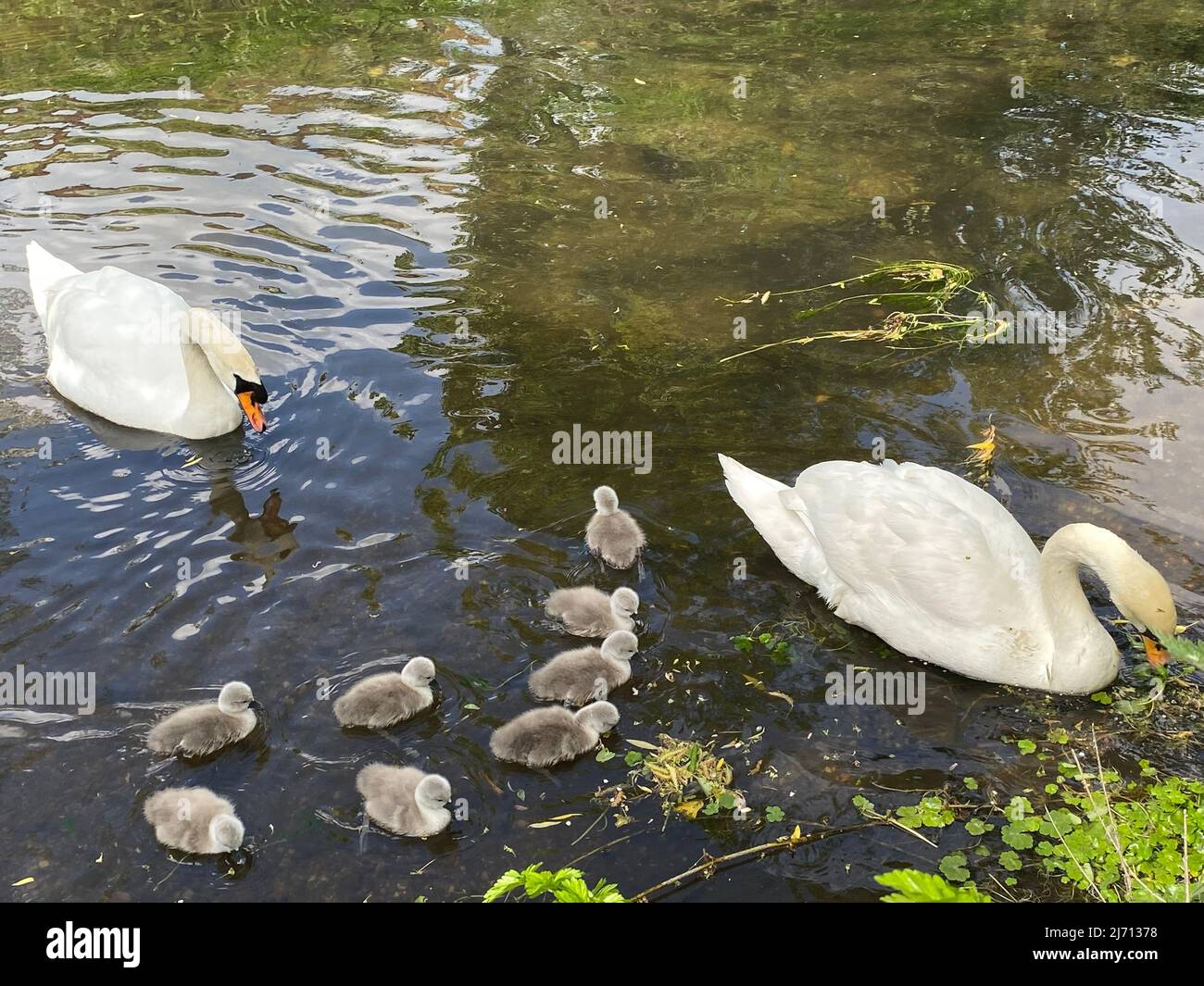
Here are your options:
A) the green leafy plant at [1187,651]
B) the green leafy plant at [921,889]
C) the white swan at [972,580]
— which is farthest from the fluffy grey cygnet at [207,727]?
the green leafy plant at [1187,651]

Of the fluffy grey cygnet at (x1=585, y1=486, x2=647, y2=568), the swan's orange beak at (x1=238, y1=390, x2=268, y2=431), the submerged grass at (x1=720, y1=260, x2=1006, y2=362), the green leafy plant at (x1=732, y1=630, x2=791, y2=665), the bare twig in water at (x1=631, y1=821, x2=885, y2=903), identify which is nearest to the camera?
the bare twig in water at (x1=631, y1=821, x2=885, y2=903)

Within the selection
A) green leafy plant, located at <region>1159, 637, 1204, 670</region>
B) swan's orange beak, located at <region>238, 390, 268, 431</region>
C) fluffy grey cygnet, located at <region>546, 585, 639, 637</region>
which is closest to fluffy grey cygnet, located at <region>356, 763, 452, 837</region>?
fluffy grey cygnet, located at <region>546, 585, 639, 637</region>

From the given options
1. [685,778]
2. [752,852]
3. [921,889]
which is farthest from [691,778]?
[921,889]

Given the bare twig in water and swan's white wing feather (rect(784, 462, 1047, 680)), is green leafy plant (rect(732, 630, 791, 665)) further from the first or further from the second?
the bare twig in water

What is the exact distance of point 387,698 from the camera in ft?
17.5

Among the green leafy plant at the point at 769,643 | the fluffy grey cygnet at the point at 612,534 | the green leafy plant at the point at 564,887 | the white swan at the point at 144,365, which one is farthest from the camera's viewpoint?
the white swan at the point at 144,365

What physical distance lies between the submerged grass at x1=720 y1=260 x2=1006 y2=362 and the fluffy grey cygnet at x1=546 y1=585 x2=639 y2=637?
2826mm

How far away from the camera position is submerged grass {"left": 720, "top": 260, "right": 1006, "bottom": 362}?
8.39 meters

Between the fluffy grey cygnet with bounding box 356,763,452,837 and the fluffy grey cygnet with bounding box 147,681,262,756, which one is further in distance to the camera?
the fluffy grey cygnet with bounding box 147,681,262,756

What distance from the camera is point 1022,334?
8.41 meters

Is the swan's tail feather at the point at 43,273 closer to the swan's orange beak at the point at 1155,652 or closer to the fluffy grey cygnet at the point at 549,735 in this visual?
the fluffy grey cygnet at the point at 549,735

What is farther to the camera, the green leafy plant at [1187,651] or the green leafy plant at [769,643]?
the green leafy plant at [769,643]

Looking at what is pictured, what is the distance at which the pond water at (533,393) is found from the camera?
16.9ft

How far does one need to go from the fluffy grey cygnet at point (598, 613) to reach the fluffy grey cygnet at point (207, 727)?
1620 mm
